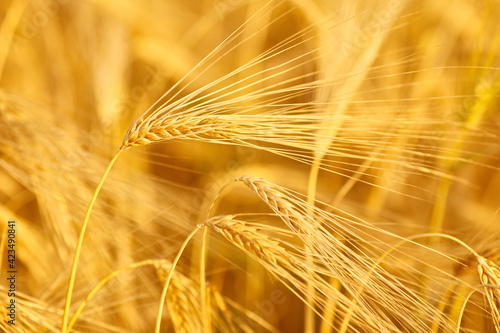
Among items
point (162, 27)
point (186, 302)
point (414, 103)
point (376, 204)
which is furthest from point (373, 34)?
point (162, 27)

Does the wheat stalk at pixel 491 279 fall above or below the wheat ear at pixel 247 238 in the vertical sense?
above

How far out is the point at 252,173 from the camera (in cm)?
106

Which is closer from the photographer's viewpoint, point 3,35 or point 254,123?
point 254,123

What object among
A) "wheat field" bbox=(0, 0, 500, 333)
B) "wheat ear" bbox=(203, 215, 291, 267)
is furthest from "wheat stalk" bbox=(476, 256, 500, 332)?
"wheat ear" bbox=(203, 215, 291, 267)

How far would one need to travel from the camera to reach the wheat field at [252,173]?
1.80 feet

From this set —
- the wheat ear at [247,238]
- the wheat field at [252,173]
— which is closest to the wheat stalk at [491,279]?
the wheat field at [252,173]

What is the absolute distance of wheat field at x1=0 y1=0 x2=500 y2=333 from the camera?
55 cm

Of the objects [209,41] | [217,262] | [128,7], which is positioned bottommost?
[217,262]

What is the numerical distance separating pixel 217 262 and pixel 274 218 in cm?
21

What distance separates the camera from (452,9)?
105cm

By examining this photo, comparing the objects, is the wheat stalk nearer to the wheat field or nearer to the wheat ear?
the wheat field

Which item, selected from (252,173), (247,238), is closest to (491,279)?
(247,238)

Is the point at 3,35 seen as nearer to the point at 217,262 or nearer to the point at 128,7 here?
the point at 128,7

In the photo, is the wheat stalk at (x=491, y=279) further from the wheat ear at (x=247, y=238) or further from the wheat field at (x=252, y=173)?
the wheat ear at (x=247, y=238)
